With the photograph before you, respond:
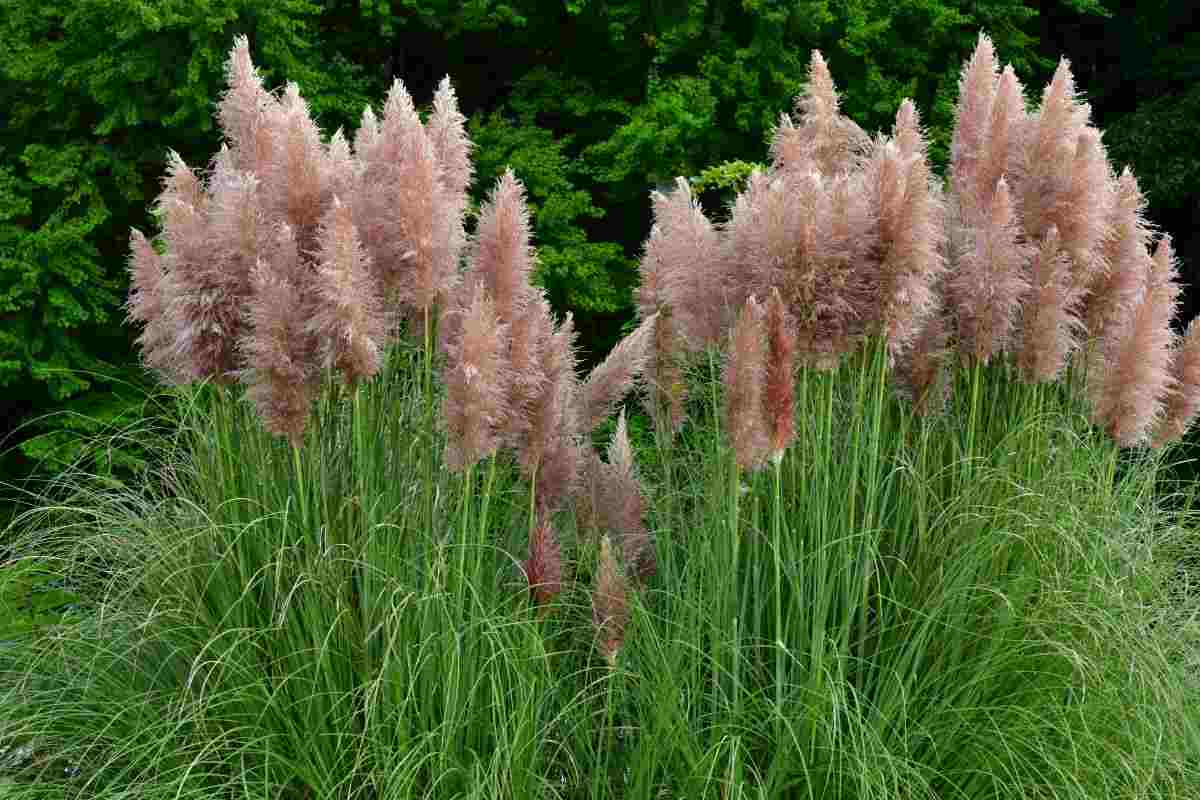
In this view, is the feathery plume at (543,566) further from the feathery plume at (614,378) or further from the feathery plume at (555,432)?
the feathery plume at (614,378)

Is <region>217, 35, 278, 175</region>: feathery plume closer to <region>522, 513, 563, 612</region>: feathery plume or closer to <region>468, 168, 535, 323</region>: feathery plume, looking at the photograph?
<region>468, 168, 535, 323</region>: feathery plume

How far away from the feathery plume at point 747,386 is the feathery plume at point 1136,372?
124cm

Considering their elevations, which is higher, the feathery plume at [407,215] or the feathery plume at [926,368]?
the feathery plume at [407,215]

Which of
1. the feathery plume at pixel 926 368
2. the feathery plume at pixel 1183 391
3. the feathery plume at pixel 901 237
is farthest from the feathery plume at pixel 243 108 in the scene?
the feathery plume at pixel 1183 391

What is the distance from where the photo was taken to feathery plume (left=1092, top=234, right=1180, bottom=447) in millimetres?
3721

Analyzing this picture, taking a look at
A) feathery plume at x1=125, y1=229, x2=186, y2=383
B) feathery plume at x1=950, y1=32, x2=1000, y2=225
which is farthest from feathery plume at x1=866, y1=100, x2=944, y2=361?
feathery plume at x1=125, y1=229, x2=186, y2=383

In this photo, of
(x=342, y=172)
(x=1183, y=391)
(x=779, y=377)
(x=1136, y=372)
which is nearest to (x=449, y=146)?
(x=342, y=172)

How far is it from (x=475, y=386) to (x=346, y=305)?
1.18 ft

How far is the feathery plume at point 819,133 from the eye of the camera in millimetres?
3889

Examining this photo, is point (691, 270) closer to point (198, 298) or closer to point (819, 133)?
point (819, 133)

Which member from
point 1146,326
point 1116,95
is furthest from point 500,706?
point 1116,95

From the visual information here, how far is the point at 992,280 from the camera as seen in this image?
11.8ft

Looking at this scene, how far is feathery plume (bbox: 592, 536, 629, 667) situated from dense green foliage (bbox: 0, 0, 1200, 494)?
520 cm

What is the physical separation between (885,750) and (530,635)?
88 cm
